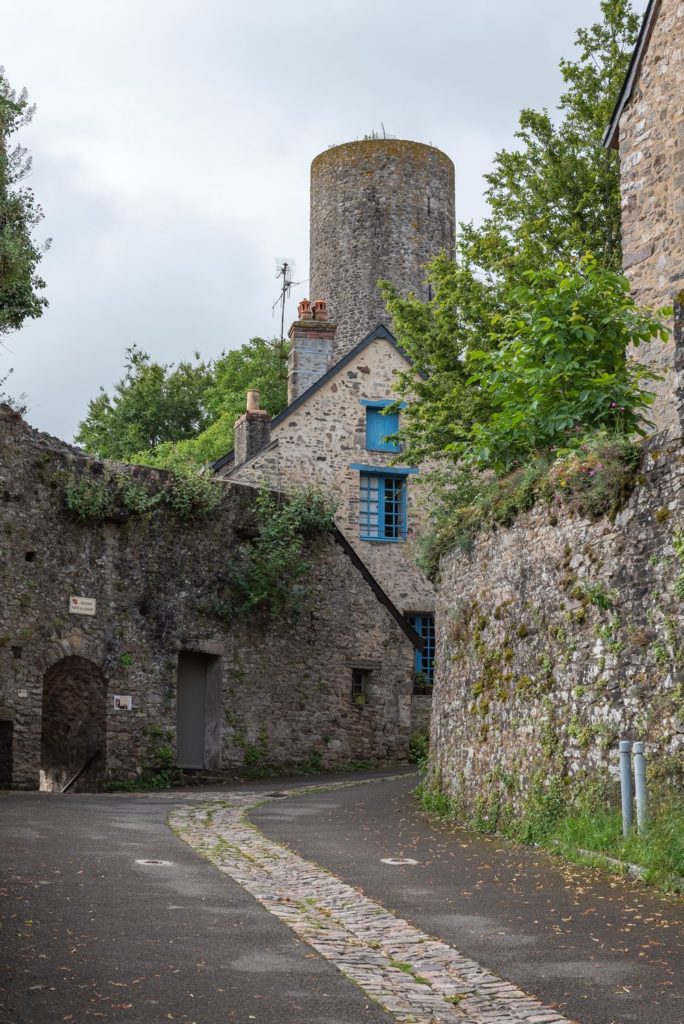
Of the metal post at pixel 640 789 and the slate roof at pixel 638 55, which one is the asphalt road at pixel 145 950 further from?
the slate roof at pixel 638 55

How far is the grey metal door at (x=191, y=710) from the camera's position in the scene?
Result: 19.9 meters

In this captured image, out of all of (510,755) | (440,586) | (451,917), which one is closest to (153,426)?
(440,586)

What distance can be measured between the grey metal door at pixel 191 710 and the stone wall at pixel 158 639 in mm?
190

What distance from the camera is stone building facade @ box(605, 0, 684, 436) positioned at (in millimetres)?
15383

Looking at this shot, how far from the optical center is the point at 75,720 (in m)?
19.5

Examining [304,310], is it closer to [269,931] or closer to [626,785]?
[626,785]

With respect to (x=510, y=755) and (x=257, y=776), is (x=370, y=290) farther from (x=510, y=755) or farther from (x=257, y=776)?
(x=510, y=755)

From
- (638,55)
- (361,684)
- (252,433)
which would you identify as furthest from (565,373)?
(252,433)

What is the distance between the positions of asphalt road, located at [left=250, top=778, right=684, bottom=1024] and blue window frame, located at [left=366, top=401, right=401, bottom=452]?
1328cm

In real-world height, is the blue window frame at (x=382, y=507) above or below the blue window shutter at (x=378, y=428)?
below

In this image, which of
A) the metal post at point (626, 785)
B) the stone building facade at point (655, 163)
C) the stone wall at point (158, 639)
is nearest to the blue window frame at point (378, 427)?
the stone wall at point (158, 639)

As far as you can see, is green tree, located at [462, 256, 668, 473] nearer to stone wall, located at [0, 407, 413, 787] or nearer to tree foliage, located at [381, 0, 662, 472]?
tree foliage, located at [381, 0, 662, 472]

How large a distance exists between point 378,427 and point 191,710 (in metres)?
7.95

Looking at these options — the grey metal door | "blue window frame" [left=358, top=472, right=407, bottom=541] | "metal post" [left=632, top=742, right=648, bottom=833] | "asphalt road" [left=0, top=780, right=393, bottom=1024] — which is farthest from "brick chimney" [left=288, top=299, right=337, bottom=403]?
"metal post" [left=632, top=742, right=648, bottom=833]
